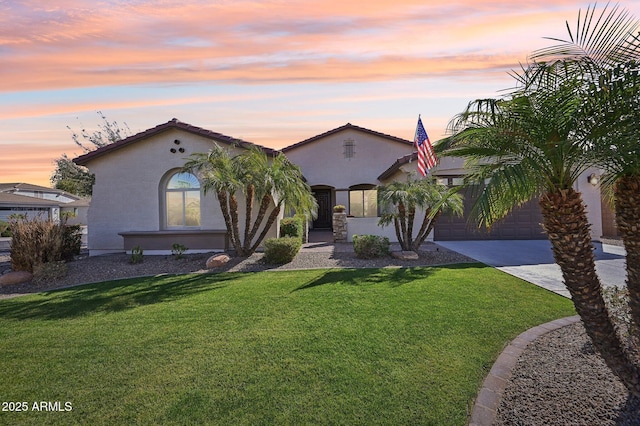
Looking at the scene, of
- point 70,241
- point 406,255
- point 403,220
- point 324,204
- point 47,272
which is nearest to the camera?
point 47,272

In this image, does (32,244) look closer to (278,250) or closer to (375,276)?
(278,250)

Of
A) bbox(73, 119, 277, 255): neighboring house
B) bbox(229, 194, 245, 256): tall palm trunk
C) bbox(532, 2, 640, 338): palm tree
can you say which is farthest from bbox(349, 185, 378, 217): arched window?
bbox(532, 2, 640, 338): palm tree

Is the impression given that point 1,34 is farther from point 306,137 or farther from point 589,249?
point 306,137

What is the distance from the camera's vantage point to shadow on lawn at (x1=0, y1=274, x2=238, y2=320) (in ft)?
24.6

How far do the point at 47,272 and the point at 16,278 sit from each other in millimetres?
817

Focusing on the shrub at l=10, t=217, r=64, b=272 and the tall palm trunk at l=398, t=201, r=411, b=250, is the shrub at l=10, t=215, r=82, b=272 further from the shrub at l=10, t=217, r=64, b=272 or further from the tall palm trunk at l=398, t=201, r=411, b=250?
the tall palm trunk at l=398, t=201, r=411, b=250

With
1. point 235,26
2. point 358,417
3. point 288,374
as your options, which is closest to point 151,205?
point 235,26

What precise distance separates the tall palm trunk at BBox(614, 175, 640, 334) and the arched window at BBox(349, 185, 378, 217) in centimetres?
2058

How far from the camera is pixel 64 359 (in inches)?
202

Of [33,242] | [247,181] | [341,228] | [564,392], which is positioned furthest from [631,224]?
[341,228]

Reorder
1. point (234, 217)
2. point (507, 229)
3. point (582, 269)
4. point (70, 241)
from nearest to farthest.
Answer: point (582, 269)
point (234, 217)
point (70, 241)
point (507, 229)

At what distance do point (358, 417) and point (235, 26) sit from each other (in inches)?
304

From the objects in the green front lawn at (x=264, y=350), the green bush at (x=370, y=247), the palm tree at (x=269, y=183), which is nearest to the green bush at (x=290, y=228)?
the palm tree at (x=269, y=183)

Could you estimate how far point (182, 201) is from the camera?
1550 cm
